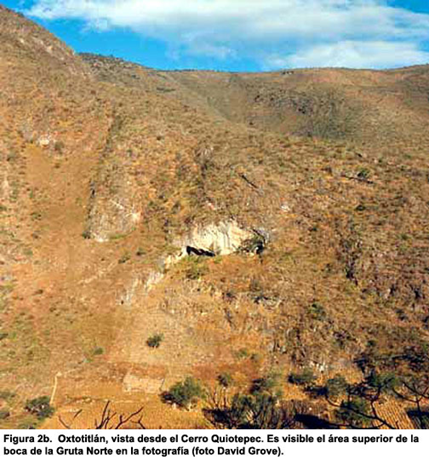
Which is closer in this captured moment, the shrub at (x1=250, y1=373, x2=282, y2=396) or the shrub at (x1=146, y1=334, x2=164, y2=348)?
the shrub at (x1=250, y1=373, x2=282, y2=396)

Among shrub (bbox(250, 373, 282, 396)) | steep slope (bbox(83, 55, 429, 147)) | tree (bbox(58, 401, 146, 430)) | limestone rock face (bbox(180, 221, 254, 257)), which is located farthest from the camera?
steep slope (bbox(83, 55, 429, 147))

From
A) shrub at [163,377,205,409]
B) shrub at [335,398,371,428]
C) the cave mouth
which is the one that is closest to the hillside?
the cave mouth

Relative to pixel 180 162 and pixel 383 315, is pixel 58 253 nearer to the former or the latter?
pixel 180 162

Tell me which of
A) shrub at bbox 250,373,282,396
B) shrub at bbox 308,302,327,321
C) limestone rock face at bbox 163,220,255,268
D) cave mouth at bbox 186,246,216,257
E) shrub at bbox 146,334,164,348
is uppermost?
limestone rock face at bbox 163,220,255,268

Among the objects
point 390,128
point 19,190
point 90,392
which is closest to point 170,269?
point 90,392

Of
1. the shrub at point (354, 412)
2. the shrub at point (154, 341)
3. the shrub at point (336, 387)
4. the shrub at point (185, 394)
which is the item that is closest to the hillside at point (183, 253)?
the shrub at point (154, 341)

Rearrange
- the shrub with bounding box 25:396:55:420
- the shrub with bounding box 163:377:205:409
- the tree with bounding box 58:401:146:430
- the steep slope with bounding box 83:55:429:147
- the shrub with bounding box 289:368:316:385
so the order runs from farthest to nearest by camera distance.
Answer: the steep slope with bounding box 83:55:429:147
the shrub with bounding box 289:368:316:385
the shrub with bounding box 163:377:205:409
the shrub with bounding box 25:396:55:420
the tree with bounding box 58:401:146:430

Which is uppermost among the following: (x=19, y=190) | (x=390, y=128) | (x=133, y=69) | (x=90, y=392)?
(x=133, y=69)

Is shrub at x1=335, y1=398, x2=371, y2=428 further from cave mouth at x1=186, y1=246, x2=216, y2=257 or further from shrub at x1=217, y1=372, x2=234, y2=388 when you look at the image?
cave mouth at x1=186, y1=246, x2=216, y2=257
